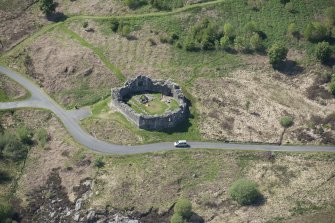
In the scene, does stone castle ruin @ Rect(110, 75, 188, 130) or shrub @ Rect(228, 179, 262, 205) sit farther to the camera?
stone castle ruin @ Rect(110, 75, 188, 130)

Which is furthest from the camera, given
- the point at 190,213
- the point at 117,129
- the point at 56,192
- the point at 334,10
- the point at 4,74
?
the point at 334,10

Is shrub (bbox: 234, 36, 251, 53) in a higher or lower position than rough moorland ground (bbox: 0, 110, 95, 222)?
higher

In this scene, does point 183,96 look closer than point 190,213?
No

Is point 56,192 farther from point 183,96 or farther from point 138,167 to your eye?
point 183,96

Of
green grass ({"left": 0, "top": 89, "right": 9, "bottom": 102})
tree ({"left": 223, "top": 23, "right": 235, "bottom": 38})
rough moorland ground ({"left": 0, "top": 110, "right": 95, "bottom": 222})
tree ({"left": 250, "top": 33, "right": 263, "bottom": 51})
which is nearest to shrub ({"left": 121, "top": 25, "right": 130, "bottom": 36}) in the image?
tree ({"left": 223, "top": 23, "right": 235, "bottom": 38})

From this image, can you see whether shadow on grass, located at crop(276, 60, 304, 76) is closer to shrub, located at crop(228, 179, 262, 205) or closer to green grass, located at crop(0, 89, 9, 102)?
shrub, located at crop(228, 179, 262, 205)

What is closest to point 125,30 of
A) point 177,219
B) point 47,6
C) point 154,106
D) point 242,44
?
point 47,6

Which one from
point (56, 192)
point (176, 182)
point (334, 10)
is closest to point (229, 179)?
point (176, 182)
